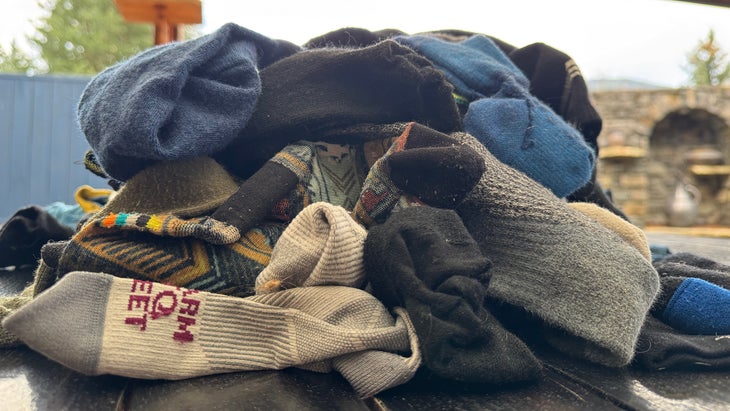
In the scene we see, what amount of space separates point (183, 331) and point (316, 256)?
13 cm

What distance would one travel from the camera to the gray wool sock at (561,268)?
1.52ft

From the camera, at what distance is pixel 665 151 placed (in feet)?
19.2

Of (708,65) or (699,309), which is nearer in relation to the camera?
(699,309)

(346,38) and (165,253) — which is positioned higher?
(346,38)

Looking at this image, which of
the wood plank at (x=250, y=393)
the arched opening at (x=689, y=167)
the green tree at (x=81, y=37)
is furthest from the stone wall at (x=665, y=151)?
the green tree at (x=81, y=37)

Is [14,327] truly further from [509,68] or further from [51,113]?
[51,113]

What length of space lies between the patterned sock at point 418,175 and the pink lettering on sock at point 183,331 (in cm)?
21

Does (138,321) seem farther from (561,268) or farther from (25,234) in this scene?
(25,234)

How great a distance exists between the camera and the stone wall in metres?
5.27

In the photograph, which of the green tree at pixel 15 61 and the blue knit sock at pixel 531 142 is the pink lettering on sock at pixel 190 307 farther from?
the green tree at pixel 15 61

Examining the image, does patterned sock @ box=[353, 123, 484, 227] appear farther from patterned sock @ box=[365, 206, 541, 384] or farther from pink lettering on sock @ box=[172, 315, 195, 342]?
pink lettering on sock @ box=[172, 315, 195, 342]

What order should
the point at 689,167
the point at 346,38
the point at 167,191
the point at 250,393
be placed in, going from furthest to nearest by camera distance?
the point at 689,167 → the point at 346,38 → the point at 167,191 → the point at 250,393

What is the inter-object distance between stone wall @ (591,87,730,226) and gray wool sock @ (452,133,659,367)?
4880 millimetres

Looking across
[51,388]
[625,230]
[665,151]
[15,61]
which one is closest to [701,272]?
[625,230]
